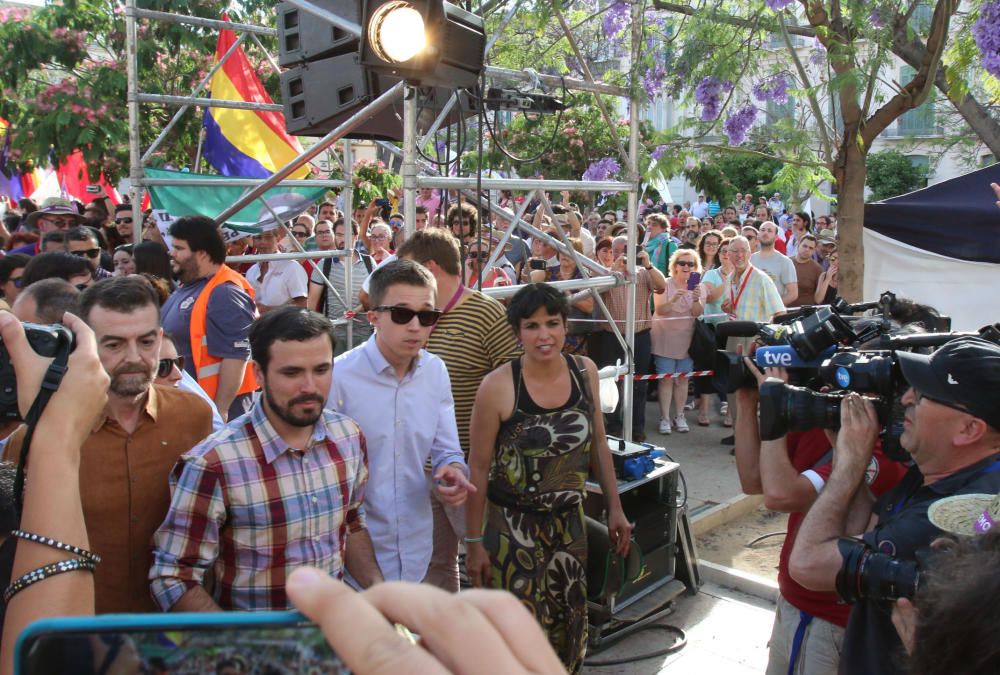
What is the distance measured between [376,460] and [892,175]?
34.4 m

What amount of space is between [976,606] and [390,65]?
3.35 m

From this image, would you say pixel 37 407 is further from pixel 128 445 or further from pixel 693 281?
pixel 693 281

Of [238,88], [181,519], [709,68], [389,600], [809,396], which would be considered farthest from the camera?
[238,88]

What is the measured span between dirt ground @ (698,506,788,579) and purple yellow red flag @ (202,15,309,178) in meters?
4.84

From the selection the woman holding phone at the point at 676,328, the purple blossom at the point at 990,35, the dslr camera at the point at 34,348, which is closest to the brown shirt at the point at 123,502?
the dslr camera at the point at 34,348

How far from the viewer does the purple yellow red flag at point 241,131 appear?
24.6ft

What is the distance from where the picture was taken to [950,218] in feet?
23.8

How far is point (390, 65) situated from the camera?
3869mm

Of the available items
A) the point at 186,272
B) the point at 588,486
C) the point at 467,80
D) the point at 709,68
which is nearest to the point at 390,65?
the point at 467,80

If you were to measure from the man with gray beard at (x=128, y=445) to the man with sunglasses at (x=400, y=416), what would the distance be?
66 centimetres

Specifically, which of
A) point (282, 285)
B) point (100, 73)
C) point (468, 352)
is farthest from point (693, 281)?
point (100, 73)

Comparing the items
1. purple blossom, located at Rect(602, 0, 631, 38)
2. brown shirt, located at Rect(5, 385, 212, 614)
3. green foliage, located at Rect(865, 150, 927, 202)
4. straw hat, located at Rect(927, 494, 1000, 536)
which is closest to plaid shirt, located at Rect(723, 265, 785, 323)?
purple blossom, located at Rect(602, 0, 631, 38)

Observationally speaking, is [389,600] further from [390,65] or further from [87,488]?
[390,65]

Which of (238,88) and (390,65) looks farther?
(238,88)
